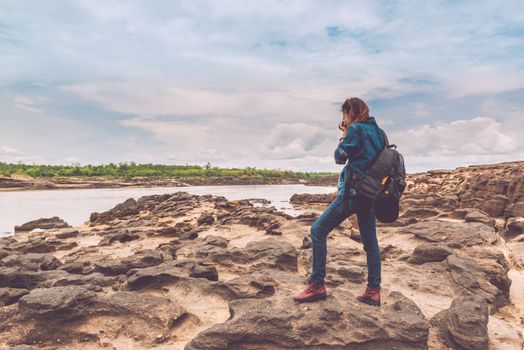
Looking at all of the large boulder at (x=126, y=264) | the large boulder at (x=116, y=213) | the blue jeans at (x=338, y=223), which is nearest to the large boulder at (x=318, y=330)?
the blue jeans at (x=338, y=223)

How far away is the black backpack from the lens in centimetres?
436

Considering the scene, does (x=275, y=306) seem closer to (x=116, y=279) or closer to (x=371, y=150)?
(x=371, y=150)

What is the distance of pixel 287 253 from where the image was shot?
8492 mm

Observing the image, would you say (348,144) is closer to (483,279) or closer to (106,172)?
(483,279)

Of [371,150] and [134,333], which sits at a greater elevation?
[371,150]

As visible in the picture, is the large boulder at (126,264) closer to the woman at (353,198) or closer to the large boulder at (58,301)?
the large boulder at (58,301)

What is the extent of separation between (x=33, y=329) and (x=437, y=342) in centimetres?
514

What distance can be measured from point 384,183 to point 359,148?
0.49 m

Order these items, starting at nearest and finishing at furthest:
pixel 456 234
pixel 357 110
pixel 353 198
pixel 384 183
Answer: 1. pixel 384 183
2. pixel 353 198
3. pixel 357 110
4. pixel 456 234

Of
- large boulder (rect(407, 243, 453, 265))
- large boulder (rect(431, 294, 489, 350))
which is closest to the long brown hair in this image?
large boulder (rect(431, 294, 489, 350))

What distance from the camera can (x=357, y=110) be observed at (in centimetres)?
462

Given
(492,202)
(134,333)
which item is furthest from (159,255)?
(492,202)

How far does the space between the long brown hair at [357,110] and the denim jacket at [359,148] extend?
0.13m

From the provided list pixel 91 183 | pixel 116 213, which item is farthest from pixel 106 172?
pixel 116 213
